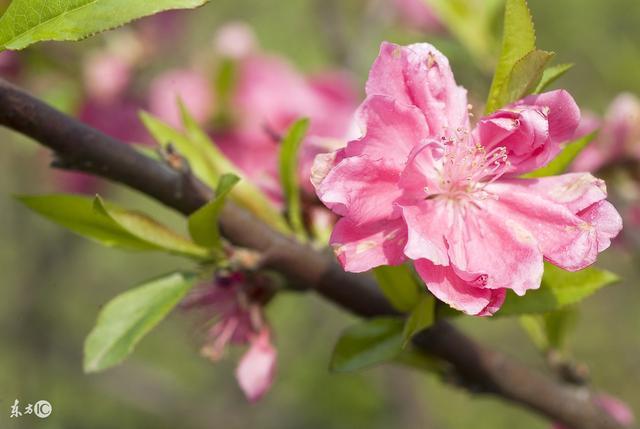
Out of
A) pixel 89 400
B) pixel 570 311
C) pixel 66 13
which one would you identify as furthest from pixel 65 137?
pixel 89 400

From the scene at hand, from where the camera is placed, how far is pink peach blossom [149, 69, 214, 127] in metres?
1.98

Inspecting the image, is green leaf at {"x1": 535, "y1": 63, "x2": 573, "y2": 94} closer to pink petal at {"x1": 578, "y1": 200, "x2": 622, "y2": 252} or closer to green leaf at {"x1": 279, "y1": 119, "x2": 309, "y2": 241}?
pink petal at {"x1": 578, "y1": 200, "x2": 622, "y2": 252}

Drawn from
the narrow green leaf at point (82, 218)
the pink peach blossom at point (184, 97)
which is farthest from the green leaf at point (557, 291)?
the pink peach blossom at point (184, 97)

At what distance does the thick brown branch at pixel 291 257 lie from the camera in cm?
80

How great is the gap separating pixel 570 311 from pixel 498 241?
0.39 meters

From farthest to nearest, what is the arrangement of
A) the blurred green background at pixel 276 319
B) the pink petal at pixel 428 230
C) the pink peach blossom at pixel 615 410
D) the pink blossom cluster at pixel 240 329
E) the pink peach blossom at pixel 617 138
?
the blurred green background at pixel 276 319, the pink peach blossom at pixel 617 138, the pink peach blossom at pixel 615 410, the pink blossom cluster at pixel 240 329, the pink petal at pixel 428 230

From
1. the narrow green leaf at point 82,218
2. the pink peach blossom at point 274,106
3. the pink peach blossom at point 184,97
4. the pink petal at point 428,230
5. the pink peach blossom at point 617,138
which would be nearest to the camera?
the pink petal at point 428,230

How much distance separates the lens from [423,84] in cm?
79

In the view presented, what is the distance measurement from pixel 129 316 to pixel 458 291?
0.43 meters

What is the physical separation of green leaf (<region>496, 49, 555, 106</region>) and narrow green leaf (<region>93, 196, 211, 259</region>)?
410mm

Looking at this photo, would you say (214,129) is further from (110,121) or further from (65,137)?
(65,137)

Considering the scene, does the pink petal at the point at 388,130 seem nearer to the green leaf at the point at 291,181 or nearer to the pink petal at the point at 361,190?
the pink petal at the point at 361,190

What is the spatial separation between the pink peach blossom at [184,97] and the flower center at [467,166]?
3.89ft

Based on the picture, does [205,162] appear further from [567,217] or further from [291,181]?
[567,217]
